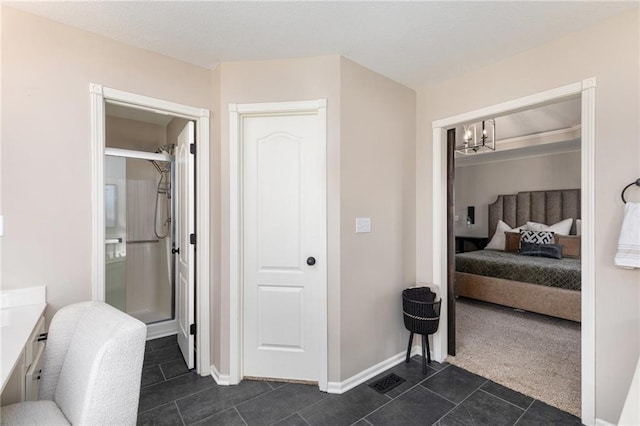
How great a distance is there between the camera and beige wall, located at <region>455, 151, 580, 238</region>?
4918 millimetres

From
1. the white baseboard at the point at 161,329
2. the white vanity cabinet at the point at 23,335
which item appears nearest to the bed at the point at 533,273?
the white baseboard at the point at 161,329

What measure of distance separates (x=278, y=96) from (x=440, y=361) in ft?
8.66

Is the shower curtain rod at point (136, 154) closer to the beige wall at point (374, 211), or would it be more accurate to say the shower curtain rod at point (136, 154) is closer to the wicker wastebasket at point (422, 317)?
the beige wall at point (374, 211)

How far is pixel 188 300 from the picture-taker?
97.3 inches

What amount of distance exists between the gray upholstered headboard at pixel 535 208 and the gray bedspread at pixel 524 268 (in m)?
1.15

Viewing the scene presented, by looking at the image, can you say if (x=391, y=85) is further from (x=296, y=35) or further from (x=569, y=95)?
(x=569, y=95)

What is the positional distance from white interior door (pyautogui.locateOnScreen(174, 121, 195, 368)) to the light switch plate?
136cm

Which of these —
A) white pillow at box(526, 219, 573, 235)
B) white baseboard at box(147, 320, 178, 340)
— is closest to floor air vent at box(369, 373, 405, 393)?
white baseboard at box(147, 320, 178, 340)

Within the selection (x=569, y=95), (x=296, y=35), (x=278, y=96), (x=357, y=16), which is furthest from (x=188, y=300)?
(x=569, y=95)

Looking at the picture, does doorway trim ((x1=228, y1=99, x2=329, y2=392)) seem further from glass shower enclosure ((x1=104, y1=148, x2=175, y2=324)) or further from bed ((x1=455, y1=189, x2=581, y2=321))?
bed ((x1=455, y1=189, x2=581, y2=321))

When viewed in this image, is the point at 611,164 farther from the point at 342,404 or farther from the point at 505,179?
the point at 505,179

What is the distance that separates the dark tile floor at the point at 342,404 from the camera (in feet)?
6.15

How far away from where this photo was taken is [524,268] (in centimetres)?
376

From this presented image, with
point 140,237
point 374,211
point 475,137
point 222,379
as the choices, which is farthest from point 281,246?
point 475,137
